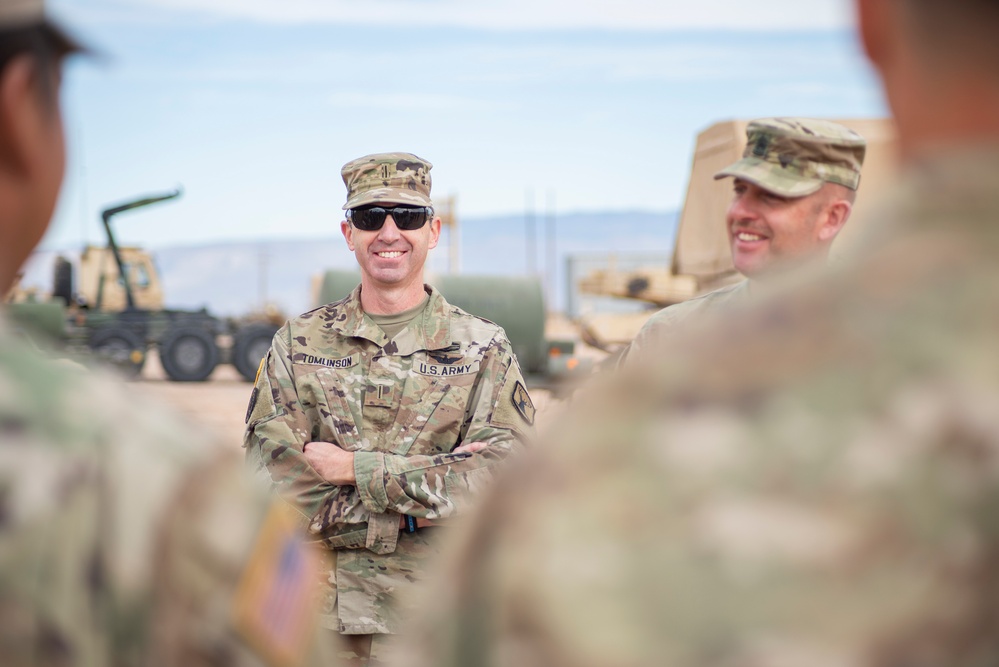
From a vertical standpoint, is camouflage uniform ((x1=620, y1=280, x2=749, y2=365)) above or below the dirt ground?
above

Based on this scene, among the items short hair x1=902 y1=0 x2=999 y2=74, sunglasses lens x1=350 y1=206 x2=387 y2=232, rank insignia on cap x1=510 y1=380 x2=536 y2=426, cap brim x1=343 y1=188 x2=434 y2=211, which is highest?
short hair x1=902 y1=0 x2=999 y2=74

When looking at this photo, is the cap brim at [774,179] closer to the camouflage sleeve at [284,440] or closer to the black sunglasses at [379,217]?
the black sunglasses at [379,217]

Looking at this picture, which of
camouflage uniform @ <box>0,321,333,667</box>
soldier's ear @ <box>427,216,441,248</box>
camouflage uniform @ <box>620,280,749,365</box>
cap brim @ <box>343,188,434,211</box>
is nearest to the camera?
camouflage uniform @ <box>0,321,333,667</box>

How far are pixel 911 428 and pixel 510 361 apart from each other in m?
3.14

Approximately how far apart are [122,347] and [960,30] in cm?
1987

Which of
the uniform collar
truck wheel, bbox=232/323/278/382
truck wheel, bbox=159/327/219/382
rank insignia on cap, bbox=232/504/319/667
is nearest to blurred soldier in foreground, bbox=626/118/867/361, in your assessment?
the uniform collar

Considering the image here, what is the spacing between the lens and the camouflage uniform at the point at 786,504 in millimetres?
798

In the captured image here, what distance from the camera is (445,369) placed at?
12.7 ft

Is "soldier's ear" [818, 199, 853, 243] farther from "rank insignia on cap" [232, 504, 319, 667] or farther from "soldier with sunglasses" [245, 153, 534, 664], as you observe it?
"rank insignia on cap" [232, 504, 319, 667]

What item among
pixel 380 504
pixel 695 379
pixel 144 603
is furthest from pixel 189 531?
pixel 380 504

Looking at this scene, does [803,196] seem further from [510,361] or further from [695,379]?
[695,379]

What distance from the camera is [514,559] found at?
2.76 ft

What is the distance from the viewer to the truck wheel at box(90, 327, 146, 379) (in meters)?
19.2

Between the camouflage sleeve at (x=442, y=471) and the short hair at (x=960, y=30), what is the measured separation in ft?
9.28
